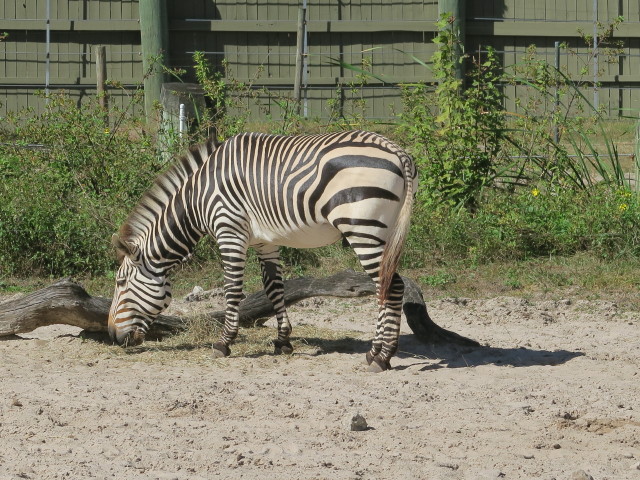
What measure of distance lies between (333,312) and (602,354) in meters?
2.31

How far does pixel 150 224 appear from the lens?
710cm

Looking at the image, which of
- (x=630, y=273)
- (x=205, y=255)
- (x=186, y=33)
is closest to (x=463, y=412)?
(x=630, y=273)

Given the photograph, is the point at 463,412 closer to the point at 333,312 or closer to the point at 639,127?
the point at 333,312

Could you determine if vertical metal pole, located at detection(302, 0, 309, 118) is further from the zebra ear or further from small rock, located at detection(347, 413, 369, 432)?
small rock, located at detection(347, 413, 369, 432)

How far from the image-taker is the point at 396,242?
6.21 metres

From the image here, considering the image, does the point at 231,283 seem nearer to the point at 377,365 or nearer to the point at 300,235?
the point at 300,235

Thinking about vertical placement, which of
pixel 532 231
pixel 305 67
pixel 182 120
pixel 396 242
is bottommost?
pixel 532 231

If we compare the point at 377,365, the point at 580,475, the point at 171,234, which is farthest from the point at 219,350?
the point at 580,475

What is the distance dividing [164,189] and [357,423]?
8.79 ft

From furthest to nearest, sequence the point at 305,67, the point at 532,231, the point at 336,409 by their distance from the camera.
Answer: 1. the point at 305,67
2. the point at 532,231
3. the point at 336,409

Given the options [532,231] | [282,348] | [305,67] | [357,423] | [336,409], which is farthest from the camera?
[305,67]

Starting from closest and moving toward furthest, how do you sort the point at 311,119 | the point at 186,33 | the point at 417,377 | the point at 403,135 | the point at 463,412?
the point at 463,412 → the point at 417,377 → the point at 403,135 → the point at 311,119 → the point at 186,33

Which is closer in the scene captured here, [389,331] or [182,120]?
[389,331]

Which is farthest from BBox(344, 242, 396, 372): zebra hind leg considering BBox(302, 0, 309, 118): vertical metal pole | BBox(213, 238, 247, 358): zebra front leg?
BBox(302, 0, 309, 118): vertical metal pole
